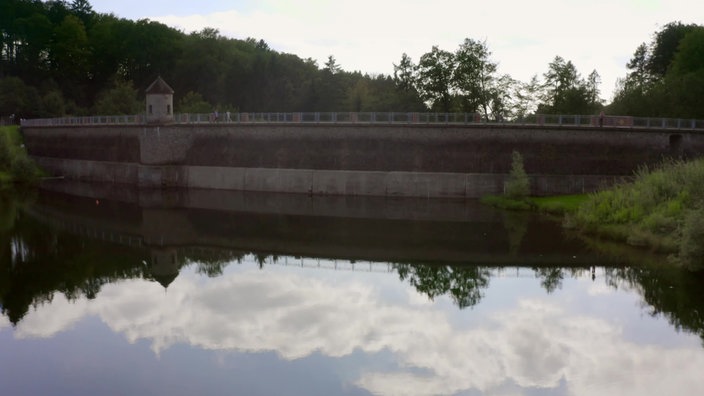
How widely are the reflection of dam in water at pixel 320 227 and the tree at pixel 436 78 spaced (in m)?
25.9

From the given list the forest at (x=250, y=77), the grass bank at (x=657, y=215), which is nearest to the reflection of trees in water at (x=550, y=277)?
the grass bank at (x=657, y=215)

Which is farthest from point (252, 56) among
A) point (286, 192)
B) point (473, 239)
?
point (473, 239)

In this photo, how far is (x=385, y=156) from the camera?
63.7 metres

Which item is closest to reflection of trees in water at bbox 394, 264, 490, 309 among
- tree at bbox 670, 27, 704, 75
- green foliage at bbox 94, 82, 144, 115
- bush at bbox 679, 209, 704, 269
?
bush at bbox 679, 209, 704, 269

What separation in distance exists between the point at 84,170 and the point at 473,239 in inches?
2079

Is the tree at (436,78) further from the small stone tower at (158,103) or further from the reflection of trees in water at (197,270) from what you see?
the reflection of trees in water at (197,270)

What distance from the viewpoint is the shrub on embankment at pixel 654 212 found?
36.6 m

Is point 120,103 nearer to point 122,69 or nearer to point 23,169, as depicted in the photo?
point 122,69

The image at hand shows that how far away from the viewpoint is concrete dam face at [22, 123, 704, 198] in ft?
197

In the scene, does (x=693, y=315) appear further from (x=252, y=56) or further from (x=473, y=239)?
(x=252, y=56)

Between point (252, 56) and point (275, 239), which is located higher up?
point (252, 56)

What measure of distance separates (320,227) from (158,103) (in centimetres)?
2889

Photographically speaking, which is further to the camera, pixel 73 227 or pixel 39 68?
pixel 39 68

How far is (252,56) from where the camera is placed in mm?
117438
